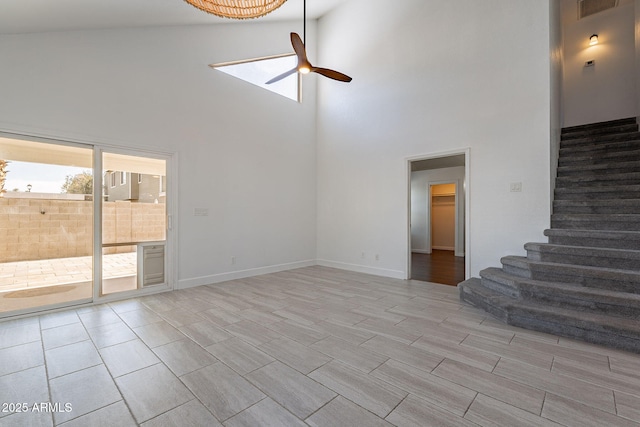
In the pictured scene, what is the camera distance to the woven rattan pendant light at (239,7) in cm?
203

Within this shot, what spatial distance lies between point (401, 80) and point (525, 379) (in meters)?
4.78

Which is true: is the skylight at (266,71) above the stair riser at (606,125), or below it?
above

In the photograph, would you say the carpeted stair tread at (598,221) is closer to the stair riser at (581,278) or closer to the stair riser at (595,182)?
the stair riser at (595,182)

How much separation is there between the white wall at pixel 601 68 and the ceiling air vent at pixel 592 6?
10cm

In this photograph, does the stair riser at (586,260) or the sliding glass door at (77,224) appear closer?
the stair riser at (586,260)

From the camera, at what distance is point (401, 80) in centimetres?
502

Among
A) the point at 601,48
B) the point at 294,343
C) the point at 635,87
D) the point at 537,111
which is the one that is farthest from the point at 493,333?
the point at 601,48

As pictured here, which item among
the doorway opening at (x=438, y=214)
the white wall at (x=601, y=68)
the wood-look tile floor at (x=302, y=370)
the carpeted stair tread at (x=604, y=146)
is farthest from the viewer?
the doorway opening at (x=438, y=214)

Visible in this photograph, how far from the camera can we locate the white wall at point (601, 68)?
19.2 feet

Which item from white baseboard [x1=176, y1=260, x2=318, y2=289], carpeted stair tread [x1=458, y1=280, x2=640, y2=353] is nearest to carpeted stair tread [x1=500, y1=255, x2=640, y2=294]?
carpeted stair tread [x1=458, y1=280, x2=640, y2=353]

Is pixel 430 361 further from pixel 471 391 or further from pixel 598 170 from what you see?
pixel 598 170

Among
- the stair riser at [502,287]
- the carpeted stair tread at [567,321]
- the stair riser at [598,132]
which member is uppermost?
the stair riser at [598,132]

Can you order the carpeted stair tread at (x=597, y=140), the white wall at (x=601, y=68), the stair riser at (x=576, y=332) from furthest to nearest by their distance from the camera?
the white wall at (x=601, y=68), the carpeted stair tread at (x=597, y=140), the stair riser at (x=576, y=332)

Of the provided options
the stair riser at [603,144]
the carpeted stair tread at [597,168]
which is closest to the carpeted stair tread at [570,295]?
the carpeted stair tread at [597,168]
